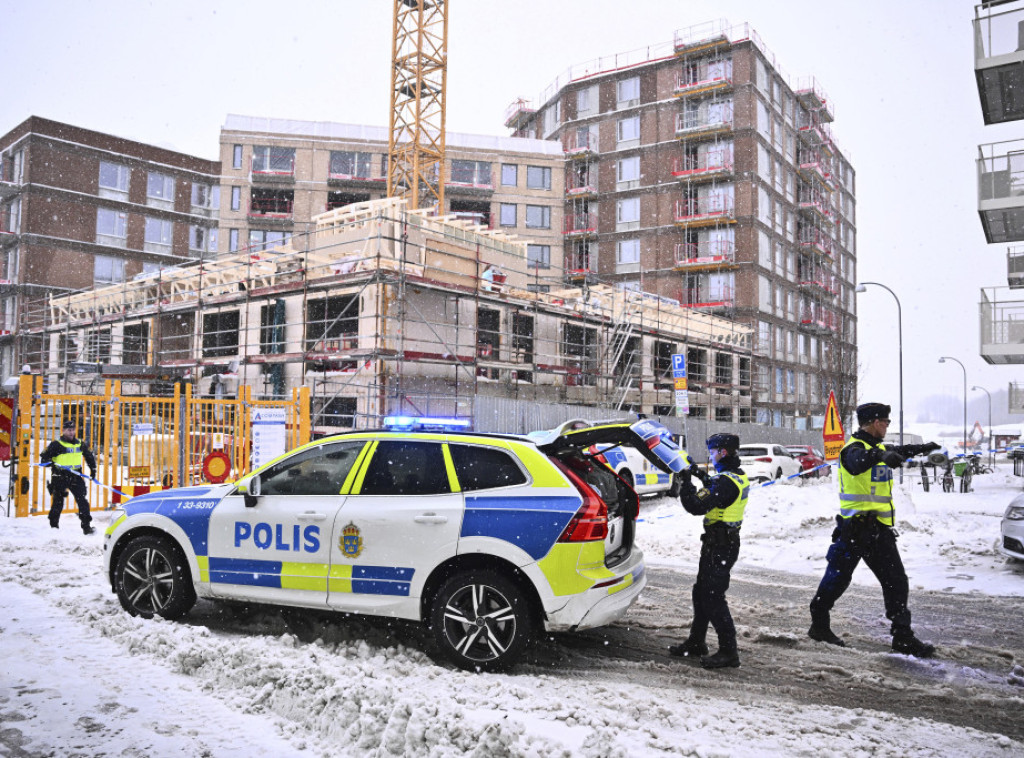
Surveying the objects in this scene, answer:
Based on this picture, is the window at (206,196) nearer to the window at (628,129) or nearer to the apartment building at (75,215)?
the apartment building at (75,215)

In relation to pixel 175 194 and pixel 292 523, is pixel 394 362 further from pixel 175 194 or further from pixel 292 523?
pixel 175 194

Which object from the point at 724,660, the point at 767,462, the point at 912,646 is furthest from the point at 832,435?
the point at 767,462

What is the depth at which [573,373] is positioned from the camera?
83.2 ft

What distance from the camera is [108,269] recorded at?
46.9m

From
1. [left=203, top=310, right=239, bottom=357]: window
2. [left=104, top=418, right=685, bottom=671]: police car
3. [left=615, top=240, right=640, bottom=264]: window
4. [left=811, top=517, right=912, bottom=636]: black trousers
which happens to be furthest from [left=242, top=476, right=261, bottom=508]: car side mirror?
[left=615, top=240, right=640, bottom=264]: window

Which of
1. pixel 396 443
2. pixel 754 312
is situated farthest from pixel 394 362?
pixel 754 312

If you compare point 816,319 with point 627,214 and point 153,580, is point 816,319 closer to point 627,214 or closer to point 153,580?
point 627,214

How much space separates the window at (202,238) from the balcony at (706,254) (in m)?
30.7

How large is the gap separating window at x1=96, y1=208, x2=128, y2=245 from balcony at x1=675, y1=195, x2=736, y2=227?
34.5 m

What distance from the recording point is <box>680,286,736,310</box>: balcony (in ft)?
152

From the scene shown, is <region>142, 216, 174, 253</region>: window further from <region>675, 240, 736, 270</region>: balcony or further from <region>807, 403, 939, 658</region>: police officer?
<region>807, 403, 939, 658</region>: police officer

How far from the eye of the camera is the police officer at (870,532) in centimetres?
593

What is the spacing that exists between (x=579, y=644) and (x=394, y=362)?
15.7 m

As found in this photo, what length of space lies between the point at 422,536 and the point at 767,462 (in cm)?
1931
